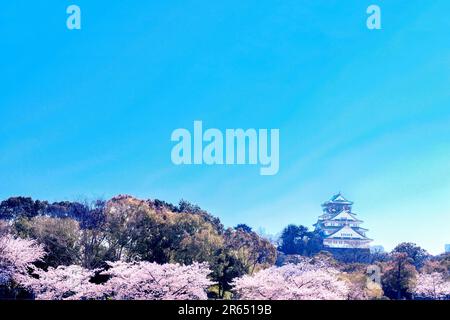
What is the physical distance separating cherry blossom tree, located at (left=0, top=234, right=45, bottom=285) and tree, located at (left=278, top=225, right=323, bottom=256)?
3.25 metres

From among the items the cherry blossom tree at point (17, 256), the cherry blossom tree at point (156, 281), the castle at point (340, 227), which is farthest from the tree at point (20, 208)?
the castle at point (340, 227)

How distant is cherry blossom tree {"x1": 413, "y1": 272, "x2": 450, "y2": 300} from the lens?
614 centimetres

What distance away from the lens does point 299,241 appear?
6.35 metres

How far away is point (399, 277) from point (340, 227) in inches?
46.6

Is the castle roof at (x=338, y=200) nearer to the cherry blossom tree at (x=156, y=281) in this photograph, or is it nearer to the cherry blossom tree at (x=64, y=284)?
the cherry blossom tree at (x=156, y=281)

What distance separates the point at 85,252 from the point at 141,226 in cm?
83

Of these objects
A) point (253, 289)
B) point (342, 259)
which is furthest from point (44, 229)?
point (342, 259)

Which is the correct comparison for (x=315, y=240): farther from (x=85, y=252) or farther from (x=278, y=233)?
(x=85, y=252)

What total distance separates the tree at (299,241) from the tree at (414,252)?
1075 millimetres

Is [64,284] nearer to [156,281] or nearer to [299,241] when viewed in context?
[156,281]

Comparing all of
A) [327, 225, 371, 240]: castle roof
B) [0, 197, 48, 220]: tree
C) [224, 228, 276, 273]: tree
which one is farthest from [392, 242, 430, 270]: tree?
[0, 197, 48, 220]: tree

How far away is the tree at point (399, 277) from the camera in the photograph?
254 inches

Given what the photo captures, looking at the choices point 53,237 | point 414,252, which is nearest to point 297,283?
point 414,252
